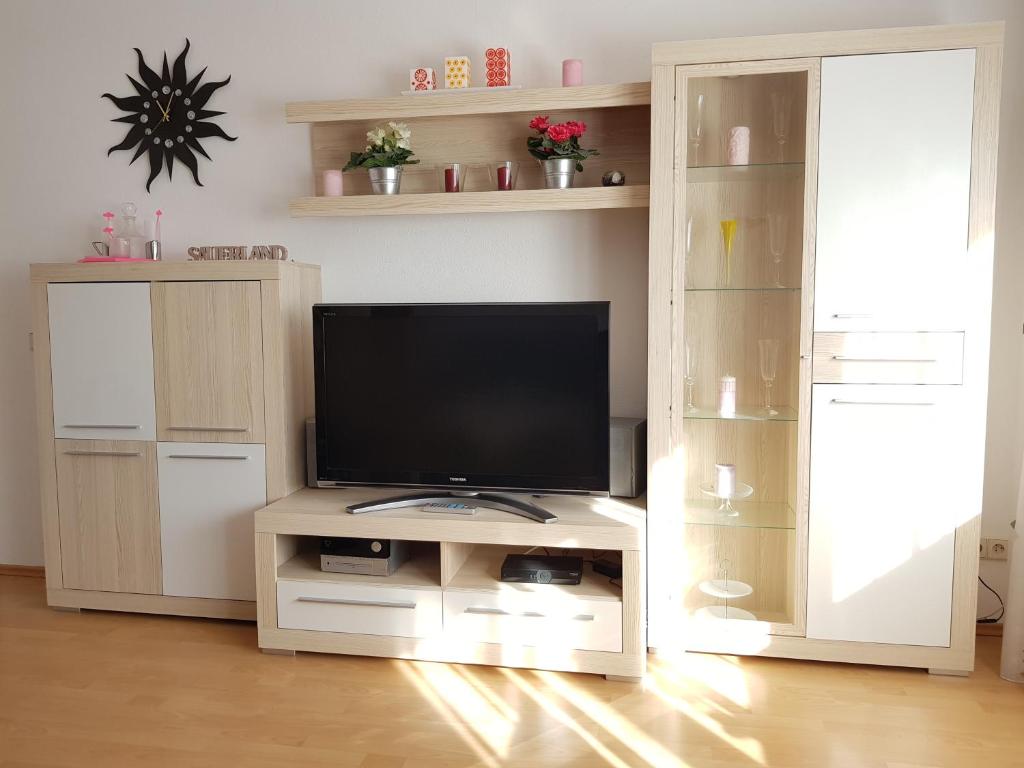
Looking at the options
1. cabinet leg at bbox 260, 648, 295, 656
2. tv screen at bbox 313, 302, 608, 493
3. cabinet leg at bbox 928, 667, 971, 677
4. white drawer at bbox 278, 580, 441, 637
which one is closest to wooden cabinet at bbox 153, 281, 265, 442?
tv screen at bbox 313, 302, 608, 493

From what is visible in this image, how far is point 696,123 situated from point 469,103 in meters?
0.79

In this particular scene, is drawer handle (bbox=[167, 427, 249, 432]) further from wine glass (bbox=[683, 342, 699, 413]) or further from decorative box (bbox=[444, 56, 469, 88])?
wine glass (bbox=[683, 342, 699, 413])

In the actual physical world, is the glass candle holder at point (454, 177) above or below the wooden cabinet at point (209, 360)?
above

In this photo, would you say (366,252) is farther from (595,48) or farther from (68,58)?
(68,58)

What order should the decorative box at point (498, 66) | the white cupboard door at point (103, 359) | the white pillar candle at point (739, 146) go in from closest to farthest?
1. the white pillar candle at point (739, 146)
2. the decorative box at point (498, 66)
3. the white cupboard door at point (103, 359)

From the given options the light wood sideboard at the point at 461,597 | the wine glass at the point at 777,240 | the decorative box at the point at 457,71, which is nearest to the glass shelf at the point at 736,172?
the wine glass at the point at 777,240

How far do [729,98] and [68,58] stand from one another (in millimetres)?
2676

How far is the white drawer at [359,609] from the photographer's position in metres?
2.85

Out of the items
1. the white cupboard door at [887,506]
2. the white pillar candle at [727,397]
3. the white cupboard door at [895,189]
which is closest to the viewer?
the white cupboard door at [895,189]

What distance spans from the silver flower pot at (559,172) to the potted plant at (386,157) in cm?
52

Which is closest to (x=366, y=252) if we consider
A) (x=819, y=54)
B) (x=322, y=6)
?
(x=322, y=6)

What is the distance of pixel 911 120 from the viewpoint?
2.57 m

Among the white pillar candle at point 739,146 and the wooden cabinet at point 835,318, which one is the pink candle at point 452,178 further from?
the white pillar candle at point 739,146

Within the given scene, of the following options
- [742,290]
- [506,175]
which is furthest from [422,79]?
[742,290]
